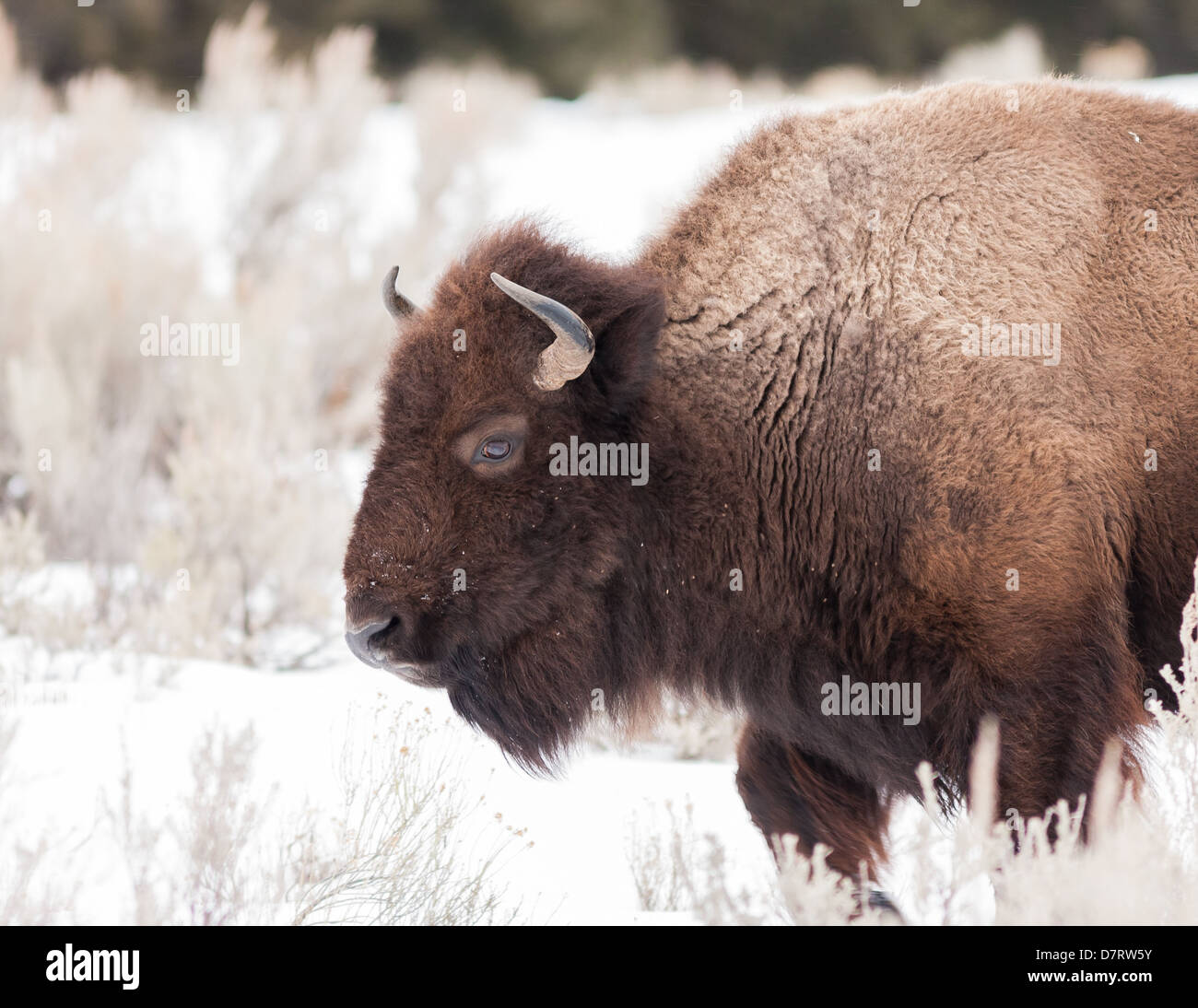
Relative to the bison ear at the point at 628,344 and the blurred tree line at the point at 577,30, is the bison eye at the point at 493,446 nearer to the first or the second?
the bison ear at the point at 628,344

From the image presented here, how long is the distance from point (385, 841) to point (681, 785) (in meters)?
1.92

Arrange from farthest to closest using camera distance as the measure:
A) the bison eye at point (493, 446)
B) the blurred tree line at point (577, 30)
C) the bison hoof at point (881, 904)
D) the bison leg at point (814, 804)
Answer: the blurred tree line at point (577, 30) < the bison leg at point (814, 804) < the bison eye at point (493, 446) < the bison hoof at point (881, 904)

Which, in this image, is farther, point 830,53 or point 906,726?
point 830,53

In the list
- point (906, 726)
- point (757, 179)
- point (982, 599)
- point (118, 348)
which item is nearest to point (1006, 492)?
point (982, 599)

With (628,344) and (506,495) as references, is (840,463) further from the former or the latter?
(506,495)

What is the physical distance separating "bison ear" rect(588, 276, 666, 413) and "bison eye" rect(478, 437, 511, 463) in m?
0.33

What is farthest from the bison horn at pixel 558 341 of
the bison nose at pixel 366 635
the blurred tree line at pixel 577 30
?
the blurred tree line at pixel 577 30

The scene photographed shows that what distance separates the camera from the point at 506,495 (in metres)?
3.73

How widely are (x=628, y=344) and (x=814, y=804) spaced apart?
1.52 m

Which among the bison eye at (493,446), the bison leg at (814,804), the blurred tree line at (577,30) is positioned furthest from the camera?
the blurred tree line at (577,30)

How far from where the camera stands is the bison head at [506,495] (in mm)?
3641

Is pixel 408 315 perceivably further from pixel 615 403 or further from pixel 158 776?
pixel 158 776

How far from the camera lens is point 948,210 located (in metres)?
3.87

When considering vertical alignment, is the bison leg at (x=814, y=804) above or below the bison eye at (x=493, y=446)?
below
